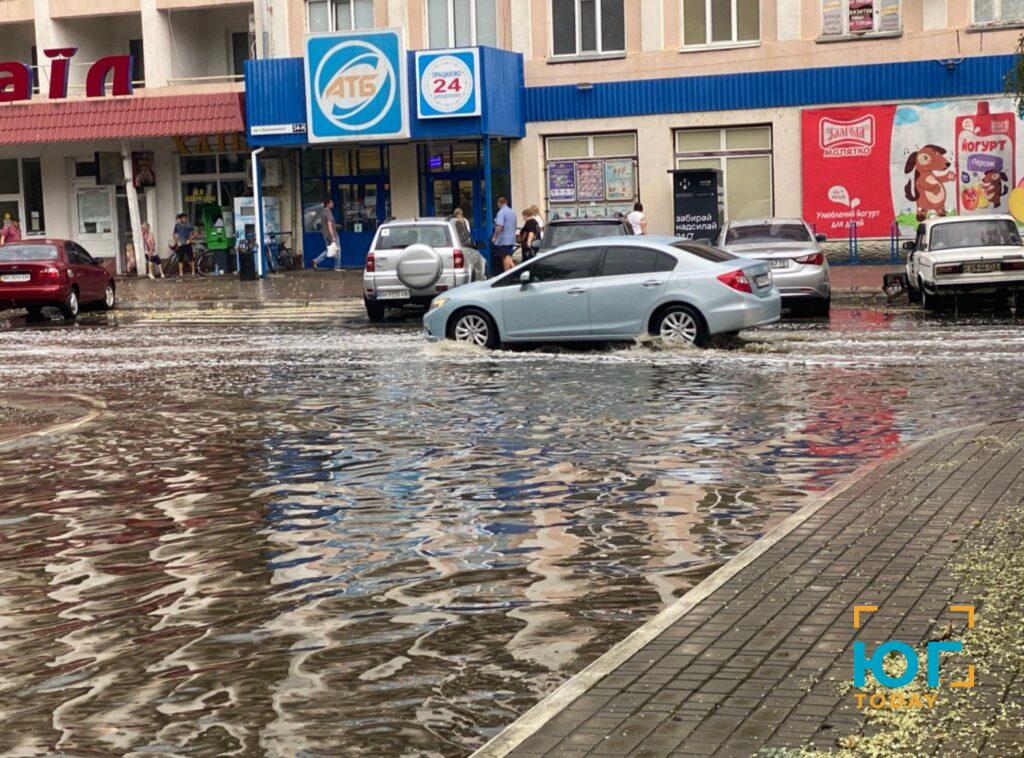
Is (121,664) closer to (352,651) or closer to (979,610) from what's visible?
(352,651)

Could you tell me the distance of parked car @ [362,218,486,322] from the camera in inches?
1075

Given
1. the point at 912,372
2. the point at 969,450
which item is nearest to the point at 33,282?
the point at 912,372

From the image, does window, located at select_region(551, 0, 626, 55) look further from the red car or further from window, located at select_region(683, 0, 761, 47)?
the red car

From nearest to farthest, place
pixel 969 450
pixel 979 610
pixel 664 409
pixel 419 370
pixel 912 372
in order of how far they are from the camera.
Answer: pixel 979 610 → pixel 969 450 → pixel 664 409 → pixel 912 372 → pixel 419 370

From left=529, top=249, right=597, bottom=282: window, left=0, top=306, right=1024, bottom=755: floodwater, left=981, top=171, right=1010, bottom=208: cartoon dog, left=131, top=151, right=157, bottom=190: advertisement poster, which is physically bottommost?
left=0, top=306, right=1024, bottom=755: floodwater

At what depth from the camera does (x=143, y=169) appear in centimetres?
4709

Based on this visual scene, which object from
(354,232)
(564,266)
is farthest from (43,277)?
(354,232)

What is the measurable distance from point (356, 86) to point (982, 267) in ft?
65.2

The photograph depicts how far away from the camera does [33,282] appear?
3067 cm

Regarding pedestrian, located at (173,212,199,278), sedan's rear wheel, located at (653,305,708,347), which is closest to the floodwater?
sedan's rear wheel, located at (653,305,708,347)

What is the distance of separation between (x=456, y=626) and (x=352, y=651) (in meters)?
0.56

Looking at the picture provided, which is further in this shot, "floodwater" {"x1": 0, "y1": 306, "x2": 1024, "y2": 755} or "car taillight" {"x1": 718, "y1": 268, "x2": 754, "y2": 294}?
"car taillight" {"x1": 718, "y1": 268, "x2": 754, "y2": 294}

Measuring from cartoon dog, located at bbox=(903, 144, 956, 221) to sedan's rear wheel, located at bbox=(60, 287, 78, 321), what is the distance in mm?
18525

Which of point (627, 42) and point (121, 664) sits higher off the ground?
point (627, 42)
